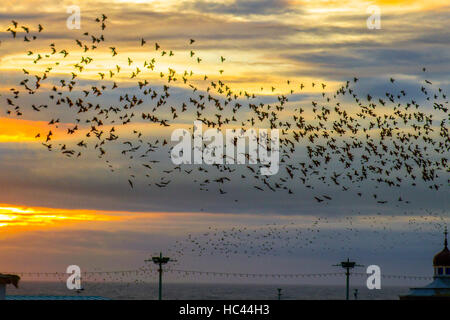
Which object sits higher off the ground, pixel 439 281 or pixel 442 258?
pixel 442 258
